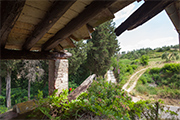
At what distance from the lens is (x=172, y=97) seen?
7.51 m

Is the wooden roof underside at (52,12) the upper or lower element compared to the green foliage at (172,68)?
upper

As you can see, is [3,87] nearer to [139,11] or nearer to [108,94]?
[108,94]

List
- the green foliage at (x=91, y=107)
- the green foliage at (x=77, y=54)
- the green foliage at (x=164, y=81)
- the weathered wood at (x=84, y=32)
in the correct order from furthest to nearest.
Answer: the green foliage at (x=164, y=81) → the green foliage at (x=77, y=54) → the green foliage at (x=91, y=107) → the weathered wood at (x=84, y=32)

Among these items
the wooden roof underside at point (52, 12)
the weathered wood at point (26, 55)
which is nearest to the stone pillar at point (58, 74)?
the weathered wood at point (26, 55)

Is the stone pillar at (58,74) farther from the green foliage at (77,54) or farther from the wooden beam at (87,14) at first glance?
the green foliage at (77,54)

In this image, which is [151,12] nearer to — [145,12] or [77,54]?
[145,12]

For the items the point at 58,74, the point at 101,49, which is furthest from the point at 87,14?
the point at 101,49

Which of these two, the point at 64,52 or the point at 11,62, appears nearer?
the point at 64,52

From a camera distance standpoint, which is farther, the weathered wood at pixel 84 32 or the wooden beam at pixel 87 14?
the weathered wood at pixel 84 32

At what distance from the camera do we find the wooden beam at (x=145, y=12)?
857 millimetres

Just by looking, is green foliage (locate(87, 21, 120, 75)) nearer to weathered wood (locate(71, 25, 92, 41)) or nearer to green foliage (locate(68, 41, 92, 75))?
green foliage (locate(68, 41, 92, 75))

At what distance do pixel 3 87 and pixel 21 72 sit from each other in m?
2.30

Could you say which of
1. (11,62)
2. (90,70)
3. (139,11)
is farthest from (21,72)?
(139,11)

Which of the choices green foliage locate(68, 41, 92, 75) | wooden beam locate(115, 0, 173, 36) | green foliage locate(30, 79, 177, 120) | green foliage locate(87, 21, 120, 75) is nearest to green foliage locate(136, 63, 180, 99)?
green foliage locate(87, 21, 120, 75)
